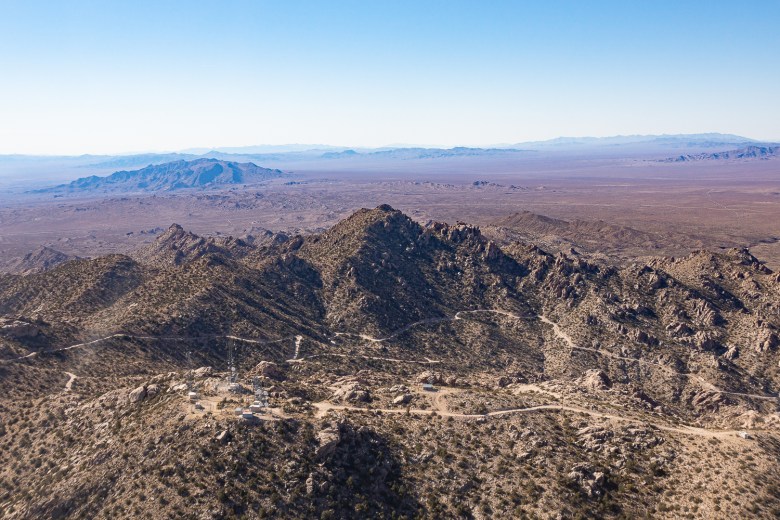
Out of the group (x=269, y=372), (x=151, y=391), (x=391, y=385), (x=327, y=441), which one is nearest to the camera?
(x=327, y=441)

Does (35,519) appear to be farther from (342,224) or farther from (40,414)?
(342,224)

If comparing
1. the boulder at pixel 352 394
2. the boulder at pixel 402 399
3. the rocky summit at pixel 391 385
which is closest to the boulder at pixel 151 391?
the rocky summit at pixel 391 385

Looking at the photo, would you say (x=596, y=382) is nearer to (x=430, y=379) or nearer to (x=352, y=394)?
(x=430, y=379)

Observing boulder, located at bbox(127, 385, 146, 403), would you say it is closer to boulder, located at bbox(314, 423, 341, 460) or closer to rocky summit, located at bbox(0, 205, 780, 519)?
rocky summit, located at bbox(0, 205, 780, 519)

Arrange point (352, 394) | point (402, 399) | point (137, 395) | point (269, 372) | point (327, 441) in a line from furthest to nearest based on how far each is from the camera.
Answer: point (269, 372)
point (352, 394)
point (402, 399)
point (137, 395)
point (327, 441)

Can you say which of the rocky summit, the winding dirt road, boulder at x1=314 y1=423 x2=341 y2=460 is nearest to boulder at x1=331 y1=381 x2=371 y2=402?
the rocky summit

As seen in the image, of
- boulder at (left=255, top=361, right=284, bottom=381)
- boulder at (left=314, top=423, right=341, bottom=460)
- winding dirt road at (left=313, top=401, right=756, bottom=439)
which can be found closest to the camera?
boulder at (left=314, top=423, right=341, bottom=460)

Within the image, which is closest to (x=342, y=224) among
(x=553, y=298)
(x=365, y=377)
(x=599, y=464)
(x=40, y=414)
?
(x=553, y=298)

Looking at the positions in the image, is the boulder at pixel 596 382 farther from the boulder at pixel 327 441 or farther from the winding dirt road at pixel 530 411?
the boulder at pixel 327 441

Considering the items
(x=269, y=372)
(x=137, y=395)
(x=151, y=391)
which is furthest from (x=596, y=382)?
(x=137, y=395)
